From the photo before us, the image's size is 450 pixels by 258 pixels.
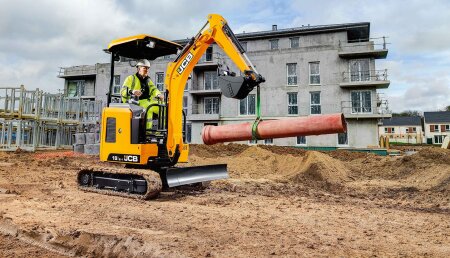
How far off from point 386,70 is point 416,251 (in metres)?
28.6

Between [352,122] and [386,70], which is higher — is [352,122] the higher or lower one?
the lower one

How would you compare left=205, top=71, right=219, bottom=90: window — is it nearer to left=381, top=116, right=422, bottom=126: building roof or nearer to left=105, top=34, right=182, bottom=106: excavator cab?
left=105, top=34, right=182, bottom=106: excavator cab

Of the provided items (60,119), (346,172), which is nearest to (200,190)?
(346,172)

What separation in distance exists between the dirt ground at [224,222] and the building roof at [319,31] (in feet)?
87.8

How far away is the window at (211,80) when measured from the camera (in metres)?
36.7

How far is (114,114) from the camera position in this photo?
7.86 m

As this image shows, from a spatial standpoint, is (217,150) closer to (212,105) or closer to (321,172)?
(212,105)

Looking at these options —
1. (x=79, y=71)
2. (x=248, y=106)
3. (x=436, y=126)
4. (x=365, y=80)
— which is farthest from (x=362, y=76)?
(x=436, y=126)

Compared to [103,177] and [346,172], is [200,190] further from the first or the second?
[346,172]

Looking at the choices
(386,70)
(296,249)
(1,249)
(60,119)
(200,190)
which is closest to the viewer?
(296,249)

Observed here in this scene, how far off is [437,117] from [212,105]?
66.8 metres

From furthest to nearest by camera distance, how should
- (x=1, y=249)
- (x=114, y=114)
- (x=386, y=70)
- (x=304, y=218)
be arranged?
(x=386, y=70) → (x=114, y=114) → (x=304, y=218) → (x=1, y=249)

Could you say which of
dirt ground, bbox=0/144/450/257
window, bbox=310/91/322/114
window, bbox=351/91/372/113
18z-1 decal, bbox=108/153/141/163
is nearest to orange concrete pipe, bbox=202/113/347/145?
dirt ground, bbox=0/144/450/257

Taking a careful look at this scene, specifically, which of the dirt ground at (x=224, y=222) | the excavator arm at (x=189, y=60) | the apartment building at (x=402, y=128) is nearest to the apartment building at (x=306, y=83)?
the dirt ground at (x=224, y=222)
